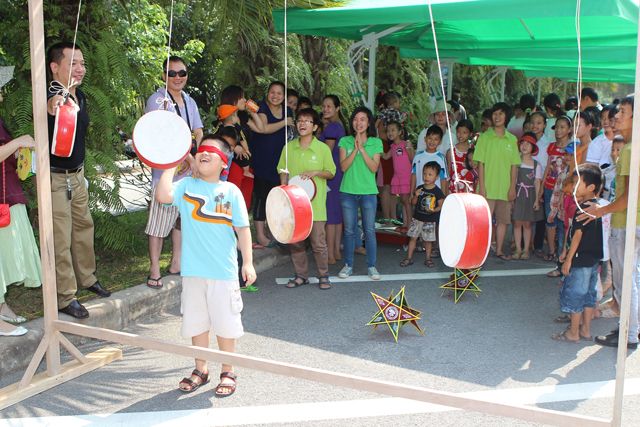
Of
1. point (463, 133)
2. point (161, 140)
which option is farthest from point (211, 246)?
point (463, 133)

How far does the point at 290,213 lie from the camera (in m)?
4.07

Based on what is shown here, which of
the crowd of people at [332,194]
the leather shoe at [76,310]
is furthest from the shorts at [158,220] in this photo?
the leather shoe at [76,310]

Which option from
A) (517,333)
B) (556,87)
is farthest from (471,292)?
(556,87)

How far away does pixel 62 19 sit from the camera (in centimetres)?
616

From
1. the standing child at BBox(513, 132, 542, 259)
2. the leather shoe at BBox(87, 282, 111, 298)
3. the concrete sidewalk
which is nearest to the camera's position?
the concrete sidewalk

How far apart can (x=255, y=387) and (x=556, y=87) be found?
2500 centimetres

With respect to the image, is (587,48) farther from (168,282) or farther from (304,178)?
(168,282)

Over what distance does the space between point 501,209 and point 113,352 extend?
450 centimetres

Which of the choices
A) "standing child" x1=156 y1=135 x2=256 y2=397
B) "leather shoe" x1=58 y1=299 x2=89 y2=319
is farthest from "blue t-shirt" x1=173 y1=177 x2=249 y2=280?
"leather shoe" x1=58 y1=299 x2=89 y2=319

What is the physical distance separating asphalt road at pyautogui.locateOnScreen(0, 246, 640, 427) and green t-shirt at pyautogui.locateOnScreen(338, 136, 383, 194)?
883 millimetres

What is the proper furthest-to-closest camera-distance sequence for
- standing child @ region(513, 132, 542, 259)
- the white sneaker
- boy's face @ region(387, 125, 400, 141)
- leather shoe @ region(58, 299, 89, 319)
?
boy's face @ region(387, 125, 400, 141)
standing child @ region(513, 132, 542, 259)
the white sneaker
leather shoe @ region(58, 299, 89, 319)

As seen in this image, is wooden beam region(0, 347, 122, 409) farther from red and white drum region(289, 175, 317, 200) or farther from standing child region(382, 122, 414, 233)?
standing child region(382, 122, 414, 233)

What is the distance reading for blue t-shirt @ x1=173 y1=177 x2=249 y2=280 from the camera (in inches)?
161

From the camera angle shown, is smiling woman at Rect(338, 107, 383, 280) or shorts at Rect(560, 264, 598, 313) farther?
smiling woman at Rect(338, 107, 383, 280)
